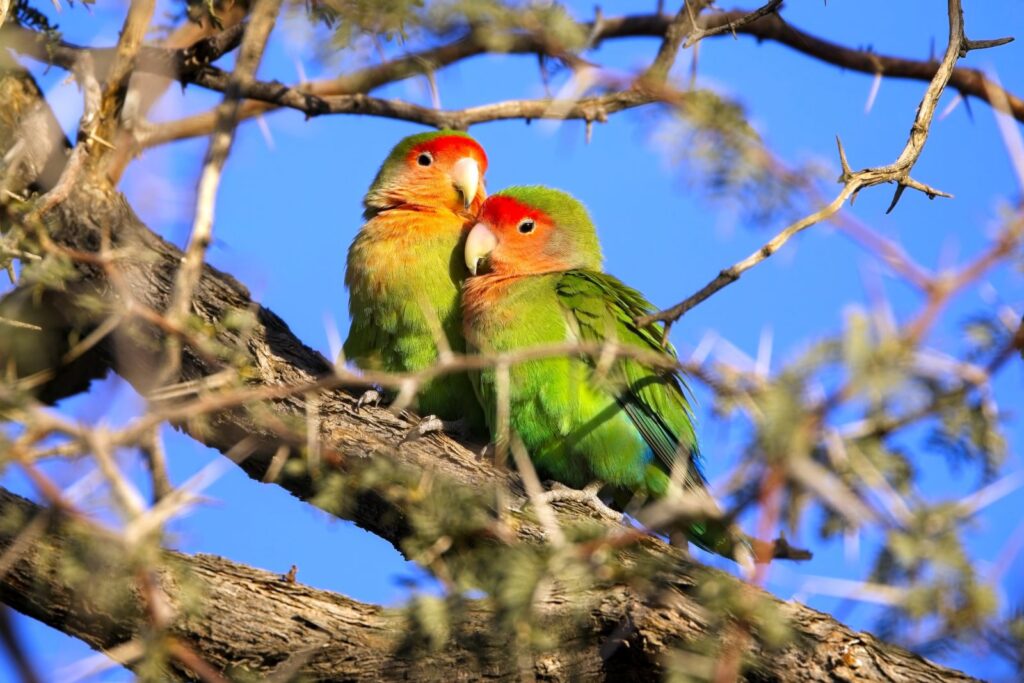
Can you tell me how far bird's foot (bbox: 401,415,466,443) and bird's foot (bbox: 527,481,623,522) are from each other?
0.64 m

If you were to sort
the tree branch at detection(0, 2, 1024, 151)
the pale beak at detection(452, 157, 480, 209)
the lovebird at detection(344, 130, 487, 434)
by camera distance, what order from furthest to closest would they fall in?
the pale beak at detection(452, 157, 480, 209) → the tree branch at detection(0, 2, 1024, 151) → the lovebird at detection(344, 130, 487, 434)

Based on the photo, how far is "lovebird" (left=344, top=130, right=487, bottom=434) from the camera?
5484 mm

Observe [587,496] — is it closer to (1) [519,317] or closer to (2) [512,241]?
(1) [519,317]

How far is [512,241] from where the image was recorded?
5836 millimetres

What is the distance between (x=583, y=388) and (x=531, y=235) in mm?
1269

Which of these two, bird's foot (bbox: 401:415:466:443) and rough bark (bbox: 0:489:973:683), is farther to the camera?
bird's foot (bbox: 401:415:466:443)

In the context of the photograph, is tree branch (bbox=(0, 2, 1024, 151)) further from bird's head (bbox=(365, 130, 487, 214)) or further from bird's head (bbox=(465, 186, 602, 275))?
bird's head (bbox=(465, 186, 602, 275))

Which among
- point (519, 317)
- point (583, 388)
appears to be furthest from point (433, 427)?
point (583, 388)

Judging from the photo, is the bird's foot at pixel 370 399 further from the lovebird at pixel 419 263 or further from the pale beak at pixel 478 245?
the pale beak at pixel 478 245

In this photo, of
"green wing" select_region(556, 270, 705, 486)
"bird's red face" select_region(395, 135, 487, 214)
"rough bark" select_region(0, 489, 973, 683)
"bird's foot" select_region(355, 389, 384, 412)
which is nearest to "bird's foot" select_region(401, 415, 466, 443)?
"bird's foot" select_region(355, 389, 384, 412)

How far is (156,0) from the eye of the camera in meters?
5.71

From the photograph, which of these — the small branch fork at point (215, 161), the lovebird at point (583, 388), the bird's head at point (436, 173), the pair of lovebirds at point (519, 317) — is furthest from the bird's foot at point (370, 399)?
the bird's head at point (436, 173)

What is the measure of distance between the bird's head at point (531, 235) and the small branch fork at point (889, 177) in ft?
7.55

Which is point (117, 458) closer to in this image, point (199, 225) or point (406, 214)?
point (199, 225)
